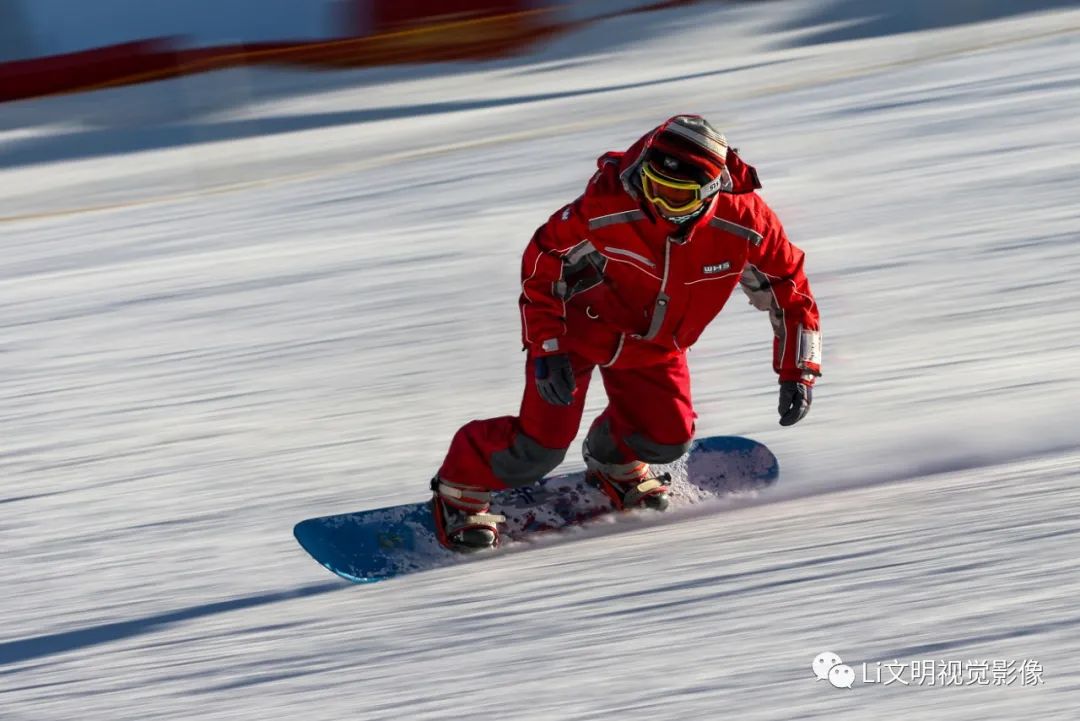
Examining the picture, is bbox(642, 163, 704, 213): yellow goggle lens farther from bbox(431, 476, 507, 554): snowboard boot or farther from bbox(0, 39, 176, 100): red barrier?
bbox(0, 39, 176, 100): red barrier

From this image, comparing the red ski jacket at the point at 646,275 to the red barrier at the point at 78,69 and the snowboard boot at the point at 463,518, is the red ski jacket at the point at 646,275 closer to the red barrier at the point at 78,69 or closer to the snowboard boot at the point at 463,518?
the snowboard boot at the point at 463,518

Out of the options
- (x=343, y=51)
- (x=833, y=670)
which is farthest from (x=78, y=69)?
(x=833, y=670)

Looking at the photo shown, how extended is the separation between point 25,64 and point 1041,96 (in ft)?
24.7

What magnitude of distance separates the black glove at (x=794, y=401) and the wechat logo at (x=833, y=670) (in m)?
0.65

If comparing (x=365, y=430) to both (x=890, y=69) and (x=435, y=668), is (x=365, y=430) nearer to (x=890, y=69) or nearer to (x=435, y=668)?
(x=435, y=668)

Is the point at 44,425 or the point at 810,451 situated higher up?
the point at 44,425

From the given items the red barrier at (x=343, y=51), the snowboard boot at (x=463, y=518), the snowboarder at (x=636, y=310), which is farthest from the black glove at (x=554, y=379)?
the red barrier at (x=343, y=51)

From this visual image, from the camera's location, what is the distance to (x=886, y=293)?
18.1ft

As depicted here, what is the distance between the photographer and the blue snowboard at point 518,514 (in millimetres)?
3523

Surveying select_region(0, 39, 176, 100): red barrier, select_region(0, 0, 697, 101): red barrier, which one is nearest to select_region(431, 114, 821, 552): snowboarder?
select_region(0, 0, 697, 101): red barrier

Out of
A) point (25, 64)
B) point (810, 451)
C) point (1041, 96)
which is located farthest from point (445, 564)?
point (25, 64)

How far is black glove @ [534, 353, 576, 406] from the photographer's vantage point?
10.6 feet

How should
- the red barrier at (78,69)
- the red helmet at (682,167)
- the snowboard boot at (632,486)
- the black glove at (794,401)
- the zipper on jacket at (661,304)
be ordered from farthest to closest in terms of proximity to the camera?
the red barrier at (78,69) < the snowboard boot at (632,486) < the black glove at (794,401) < the zipper on jacket at (661,304) < the red helmet at (682,167)

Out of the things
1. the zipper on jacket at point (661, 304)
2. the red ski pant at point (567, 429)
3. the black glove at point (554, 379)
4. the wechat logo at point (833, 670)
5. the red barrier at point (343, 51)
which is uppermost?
the red barrier at point (343, 51)
